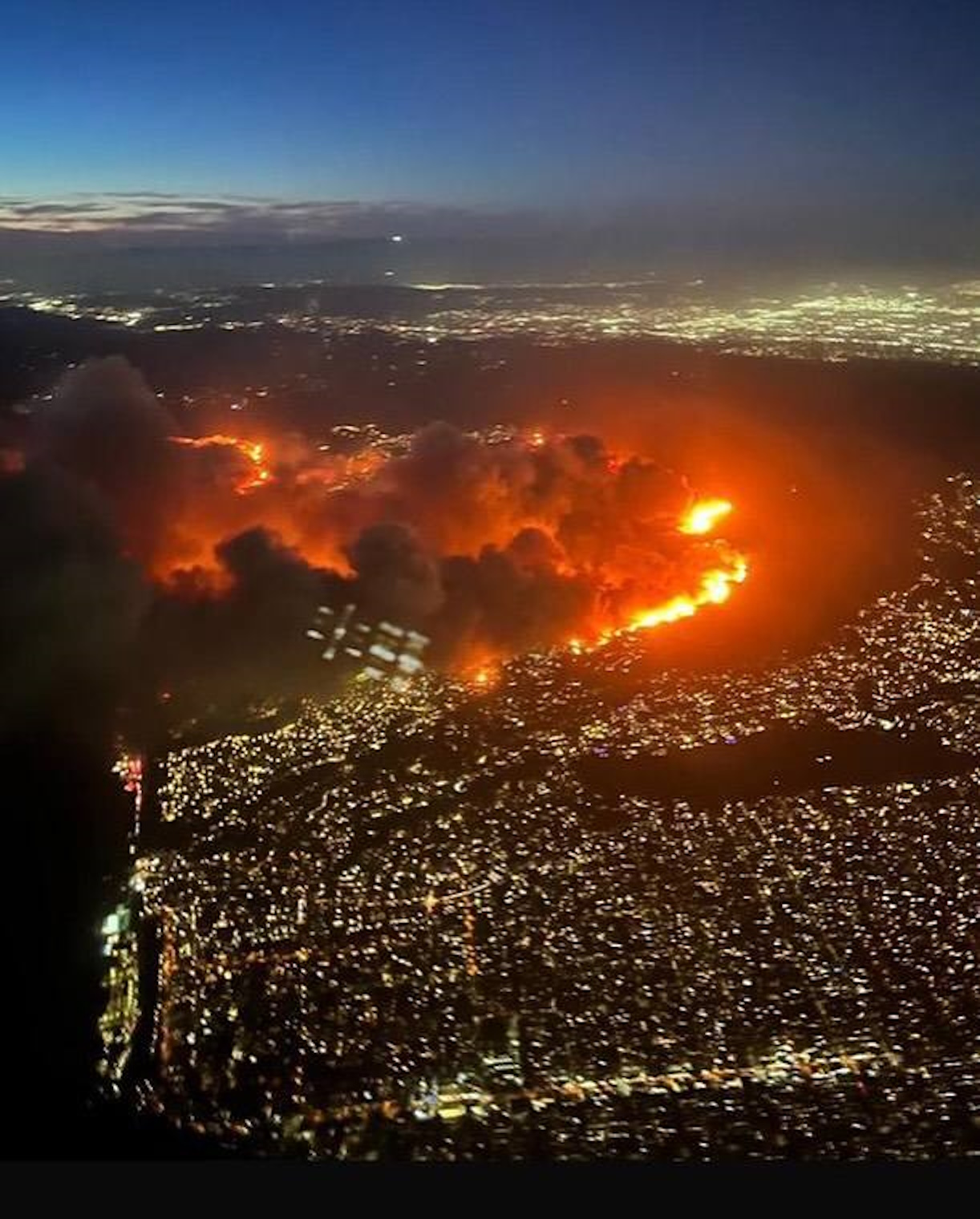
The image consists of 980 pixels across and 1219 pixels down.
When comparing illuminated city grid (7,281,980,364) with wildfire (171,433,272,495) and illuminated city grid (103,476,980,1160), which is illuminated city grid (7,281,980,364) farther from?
illuminated city grid (103,476,980,1160)

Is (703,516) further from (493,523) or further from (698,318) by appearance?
(698,318)

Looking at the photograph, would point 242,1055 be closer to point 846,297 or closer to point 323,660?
point 323,660

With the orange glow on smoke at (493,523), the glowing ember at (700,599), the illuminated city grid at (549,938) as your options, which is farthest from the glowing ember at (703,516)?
the illuminated city grid at (549,938)

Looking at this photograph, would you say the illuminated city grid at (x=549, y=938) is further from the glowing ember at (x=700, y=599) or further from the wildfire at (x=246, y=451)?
the wildfire at (x=246, y=451)

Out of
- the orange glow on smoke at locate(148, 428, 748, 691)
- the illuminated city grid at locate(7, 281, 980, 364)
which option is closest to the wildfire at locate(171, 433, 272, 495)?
the orange glow on smoke at locate(148, 428, 748, 691)

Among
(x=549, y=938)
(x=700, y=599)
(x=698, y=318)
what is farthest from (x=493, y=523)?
(x=698, y=318)

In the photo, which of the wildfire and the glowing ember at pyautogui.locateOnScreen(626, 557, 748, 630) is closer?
the glowing ember at pyautogui.locateOnScreen(626, 557, 748, 630)
